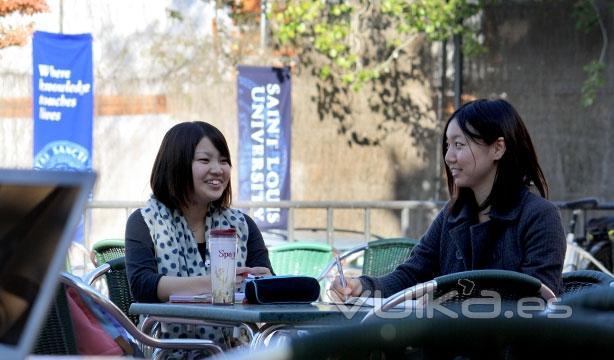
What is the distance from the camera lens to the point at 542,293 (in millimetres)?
3422

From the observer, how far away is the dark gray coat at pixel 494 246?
13.7 feet

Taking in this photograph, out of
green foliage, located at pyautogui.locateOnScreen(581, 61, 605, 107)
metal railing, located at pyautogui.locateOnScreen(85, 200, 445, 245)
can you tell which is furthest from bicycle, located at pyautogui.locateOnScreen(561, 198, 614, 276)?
green foliage, located at pyautogui.locateOnScreen(581, 61, 605, 107)

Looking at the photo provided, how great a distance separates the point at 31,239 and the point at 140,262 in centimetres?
287

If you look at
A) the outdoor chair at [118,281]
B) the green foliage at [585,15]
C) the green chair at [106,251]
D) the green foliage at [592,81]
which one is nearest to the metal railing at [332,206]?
the green foliage at [592,81]

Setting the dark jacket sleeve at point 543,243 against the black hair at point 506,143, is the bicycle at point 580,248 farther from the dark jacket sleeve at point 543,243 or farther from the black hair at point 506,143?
the dark jacket sleeve at point 543,243

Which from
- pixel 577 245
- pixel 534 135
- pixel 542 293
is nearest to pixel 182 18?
pixel 534 135

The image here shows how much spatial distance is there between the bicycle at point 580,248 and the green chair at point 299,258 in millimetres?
3034

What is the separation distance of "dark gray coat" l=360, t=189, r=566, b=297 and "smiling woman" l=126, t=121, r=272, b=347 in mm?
522

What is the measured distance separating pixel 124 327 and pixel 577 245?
7624 mm

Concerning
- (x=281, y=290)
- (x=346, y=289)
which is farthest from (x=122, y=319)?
(x=346, y=289)

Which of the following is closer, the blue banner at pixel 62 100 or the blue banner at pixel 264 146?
the blue banner at pixel 62 100

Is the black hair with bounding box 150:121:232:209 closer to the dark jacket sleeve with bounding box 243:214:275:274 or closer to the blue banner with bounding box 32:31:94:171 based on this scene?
the dark jacket sleeve with bounding box 243:214:275:274

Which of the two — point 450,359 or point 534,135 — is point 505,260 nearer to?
point 450,359

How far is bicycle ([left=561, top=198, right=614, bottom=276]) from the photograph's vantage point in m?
10.2
